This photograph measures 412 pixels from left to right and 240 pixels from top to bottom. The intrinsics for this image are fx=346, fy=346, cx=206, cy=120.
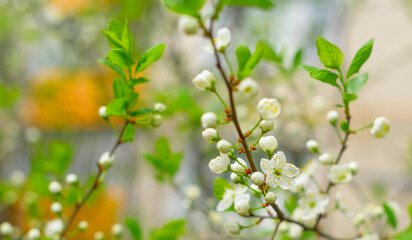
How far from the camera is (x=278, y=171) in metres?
0.52

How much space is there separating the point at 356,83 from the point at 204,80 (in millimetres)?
268

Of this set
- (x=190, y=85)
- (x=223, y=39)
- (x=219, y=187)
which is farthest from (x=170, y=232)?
(x=190, y=85)

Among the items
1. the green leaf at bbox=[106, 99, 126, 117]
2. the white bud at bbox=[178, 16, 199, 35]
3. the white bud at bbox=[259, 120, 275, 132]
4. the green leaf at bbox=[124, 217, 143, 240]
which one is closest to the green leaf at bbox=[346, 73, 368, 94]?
the white bud at bbox=[259, 120, 275, 132]

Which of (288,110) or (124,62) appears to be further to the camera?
(288,110)

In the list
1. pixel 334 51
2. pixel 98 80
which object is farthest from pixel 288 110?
pixel 98 80

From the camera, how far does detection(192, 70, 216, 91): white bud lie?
1.66 feet

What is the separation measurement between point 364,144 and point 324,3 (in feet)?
4.79

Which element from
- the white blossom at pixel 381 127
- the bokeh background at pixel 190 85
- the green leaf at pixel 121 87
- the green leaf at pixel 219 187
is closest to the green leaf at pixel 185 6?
the green leaf at pixel 121 87

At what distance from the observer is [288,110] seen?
5.32ft

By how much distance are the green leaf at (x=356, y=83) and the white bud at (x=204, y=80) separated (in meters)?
0.24

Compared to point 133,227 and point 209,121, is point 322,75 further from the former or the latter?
point 133,227

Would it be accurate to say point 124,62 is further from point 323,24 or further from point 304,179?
point 323,24

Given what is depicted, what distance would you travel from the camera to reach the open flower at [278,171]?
0.49 meters

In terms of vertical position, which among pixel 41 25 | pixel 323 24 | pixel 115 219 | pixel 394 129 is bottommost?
pixel 394 129
